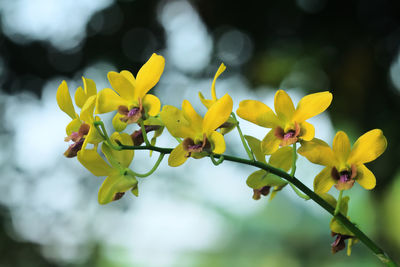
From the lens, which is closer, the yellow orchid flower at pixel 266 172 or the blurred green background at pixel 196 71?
the yellow orchid flower at pixel 266 172

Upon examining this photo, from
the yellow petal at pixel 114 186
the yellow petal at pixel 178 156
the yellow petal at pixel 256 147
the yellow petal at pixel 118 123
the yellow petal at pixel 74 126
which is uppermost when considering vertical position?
the yellow petal at pixel 256 147

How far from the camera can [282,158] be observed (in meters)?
0.45

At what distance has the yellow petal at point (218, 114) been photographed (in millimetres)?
377

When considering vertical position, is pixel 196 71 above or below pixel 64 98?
above

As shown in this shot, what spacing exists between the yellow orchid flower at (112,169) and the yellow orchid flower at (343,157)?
6.4 inches

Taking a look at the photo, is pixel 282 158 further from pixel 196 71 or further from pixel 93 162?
pixel 196 71

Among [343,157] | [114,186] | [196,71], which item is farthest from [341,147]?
[196,71]

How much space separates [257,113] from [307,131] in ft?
0.16

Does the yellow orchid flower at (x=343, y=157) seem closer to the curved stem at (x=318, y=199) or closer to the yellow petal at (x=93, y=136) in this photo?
the curved stem at (x=318, y=199)

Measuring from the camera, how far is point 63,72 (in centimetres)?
205

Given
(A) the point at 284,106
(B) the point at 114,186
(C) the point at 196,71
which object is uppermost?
(C) the point at 196,71

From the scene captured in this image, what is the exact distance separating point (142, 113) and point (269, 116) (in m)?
0.12

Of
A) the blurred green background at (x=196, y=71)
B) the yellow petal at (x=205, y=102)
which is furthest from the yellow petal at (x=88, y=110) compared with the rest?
the blurred green background at (x=196, y=71)

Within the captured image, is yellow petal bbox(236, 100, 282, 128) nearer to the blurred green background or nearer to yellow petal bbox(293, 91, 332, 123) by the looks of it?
yellow petal bbox(293, 91, 332, 123)
